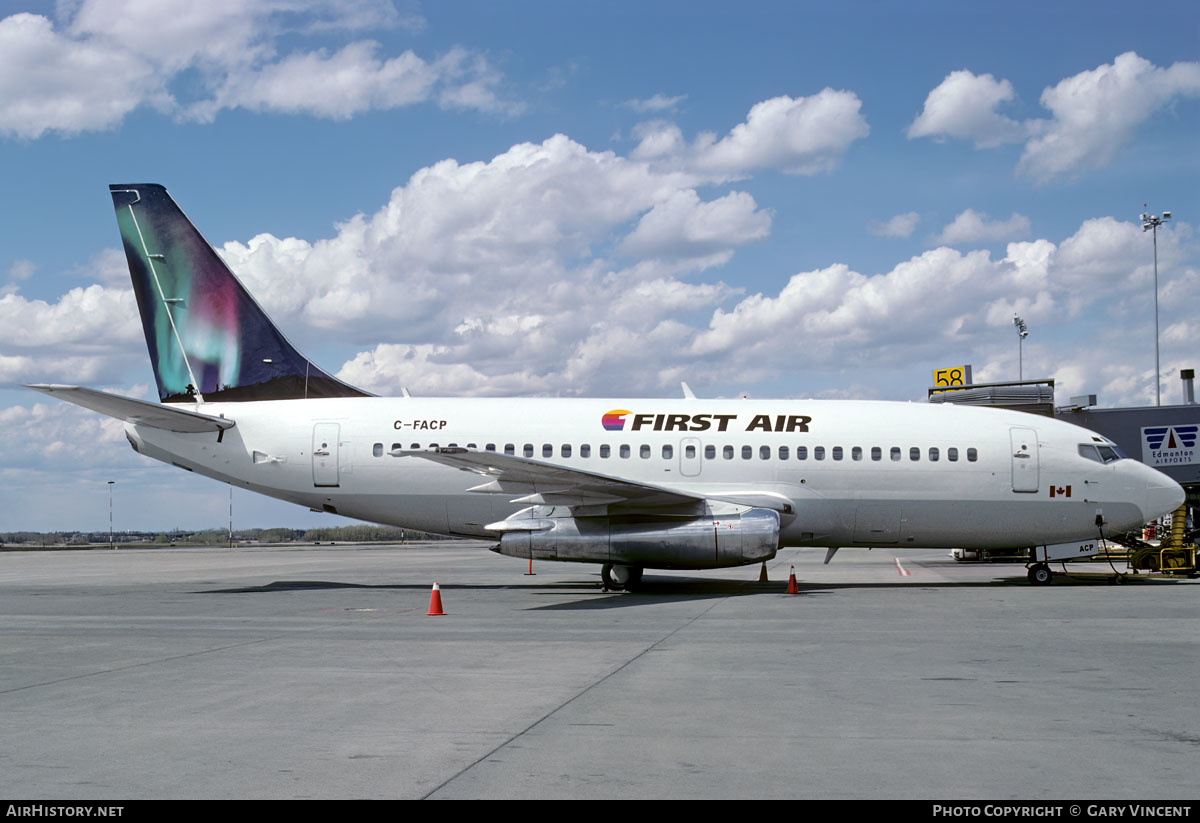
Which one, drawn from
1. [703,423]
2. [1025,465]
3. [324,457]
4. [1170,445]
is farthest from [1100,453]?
[324,457]

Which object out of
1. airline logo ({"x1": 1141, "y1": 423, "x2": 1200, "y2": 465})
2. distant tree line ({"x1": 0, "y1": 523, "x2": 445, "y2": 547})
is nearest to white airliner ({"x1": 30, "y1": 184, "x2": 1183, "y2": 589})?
airline logo ({"x1": 1141, "y1": 423, "x2": 1200, "y2": 465})

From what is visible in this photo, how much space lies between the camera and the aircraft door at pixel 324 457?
2198cm

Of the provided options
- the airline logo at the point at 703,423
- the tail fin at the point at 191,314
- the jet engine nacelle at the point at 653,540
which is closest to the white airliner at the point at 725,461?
the airline logo at the point at 703,423

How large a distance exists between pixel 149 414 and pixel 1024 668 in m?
17.9

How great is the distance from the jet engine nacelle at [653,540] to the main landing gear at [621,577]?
1.65 ft

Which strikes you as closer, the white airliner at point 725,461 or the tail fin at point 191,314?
the white airliner at point 725,461

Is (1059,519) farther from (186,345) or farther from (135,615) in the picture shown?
(186,345)

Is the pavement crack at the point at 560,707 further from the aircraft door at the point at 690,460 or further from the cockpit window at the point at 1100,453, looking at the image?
the cockpit window at the point at 1100,453

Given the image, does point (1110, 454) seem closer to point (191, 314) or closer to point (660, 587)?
point (660, 587)

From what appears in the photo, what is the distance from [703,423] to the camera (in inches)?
862

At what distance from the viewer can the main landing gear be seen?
67.9ft

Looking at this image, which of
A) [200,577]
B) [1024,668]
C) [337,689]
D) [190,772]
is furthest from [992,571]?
[190,772]

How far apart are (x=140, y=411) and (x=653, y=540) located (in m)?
10.9

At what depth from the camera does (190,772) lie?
606 cm
